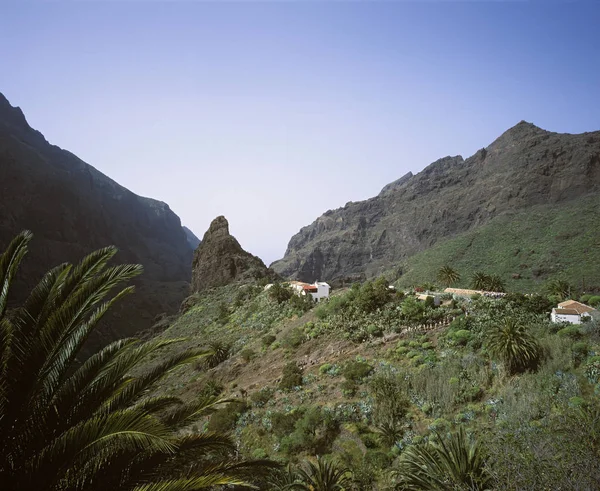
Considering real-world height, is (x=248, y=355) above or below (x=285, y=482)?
below

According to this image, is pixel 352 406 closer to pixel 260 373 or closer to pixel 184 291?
pixel 260 373

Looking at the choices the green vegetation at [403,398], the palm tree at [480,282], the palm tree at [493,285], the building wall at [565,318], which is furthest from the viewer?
the palm tree at [480,282]

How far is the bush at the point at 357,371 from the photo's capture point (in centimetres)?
2069

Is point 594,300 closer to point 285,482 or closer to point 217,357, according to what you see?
point 285,482

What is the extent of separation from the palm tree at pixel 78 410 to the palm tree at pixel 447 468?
22.3 feet

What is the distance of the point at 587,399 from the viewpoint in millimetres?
13570

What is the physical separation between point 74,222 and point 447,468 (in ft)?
407

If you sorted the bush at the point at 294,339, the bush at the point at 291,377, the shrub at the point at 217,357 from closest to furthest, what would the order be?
the bush at the point at 291,377 → the bush at the point at 294,339 → the shrub at the point at 217,357

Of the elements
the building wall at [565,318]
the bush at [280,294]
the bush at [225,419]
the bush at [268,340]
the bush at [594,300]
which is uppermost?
the bush at [594,300]

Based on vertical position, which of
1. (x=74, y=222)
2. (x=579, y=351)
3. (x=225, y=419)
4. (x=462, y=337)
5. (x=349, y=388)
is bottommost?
(x=225, y=419)

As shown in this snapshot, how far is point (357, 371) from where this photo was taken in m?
20.8

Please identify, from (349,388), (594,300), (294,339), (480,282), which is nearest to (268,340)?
(294,339)

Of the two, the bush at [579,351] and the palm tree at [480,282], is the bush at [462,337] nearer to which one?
the bush at [579,351]

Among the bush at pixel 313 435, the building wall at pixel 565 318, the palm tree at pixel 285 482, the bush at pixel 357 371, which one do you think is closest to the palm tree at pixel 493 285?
the building wall at pixel 565 318
